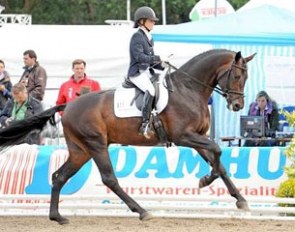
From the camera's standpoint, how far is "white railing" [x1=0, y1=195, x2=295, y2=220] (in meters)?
10.2

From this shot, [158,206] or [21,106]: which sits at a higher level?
[21,106]

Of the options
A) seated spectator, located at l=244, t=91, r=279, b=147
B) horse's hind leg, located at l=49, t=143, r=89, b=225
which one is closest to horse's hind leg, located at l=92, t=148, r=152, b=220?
horse's hind leg, located at l=49, t=143, r=89, b=225

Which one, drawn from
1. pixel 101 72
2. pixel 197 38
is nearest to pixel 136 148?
pixel 197 38

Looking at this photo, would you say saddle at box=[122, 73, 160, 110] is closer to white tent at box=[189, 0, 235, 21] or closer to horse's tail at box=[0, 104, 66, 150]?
horse's tail at box=[0, 104, 66, 150]

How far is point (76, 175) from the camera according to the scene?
11.2 m

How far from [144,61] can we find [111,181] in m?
1.36

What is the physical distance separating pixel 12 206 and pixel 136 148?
5.50 ft

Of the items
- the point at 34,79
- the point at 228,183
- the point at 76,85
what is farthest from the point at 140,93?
the point at 34,79

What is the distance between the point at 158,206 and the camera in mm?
10398

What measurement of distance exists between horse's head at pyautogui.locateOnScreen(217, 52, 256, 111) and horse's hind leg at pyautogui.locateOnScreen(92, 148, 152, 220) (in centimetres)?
148

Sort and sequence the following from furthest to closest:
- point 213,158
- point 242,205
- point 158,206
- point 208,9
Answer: point 208,9 < point 158,206 < point 213,158 < point 242,205

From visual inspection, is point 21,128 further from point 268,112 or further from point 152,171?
point 268,112

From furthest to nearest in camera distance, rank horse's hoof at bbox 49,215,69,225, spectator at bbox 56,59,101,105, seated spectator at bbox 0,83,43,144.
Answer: spectator at bbox 56,59,101,105 < seated spectator at bbox 0,83,43,144 < horse's hoof at bbox 49,215,69,225

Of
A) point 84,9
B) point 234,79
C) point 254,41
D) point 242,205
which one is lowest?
point 242,205
